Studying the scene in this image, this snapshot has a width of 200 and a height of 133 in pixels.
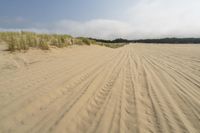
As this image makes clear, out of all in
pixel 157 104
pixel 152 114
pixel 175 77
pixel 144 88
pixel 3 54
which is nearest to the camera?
pixel 152 114

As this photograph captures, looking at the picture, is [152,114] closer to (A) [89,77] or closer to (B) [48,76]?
(A) [89,77]

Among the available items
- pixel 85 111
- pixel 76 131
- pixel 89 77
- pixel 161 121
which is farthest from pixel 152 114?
pixel 89 77

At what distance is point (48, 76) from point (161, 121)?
414 centimetres

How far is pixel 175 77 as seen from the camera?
7.57 meters

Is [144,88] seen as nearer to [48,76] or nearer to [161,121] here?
[161,121]

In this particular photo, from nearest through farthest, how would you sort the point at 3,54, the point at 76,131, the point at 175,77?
1. the point at 76,131
2. the point at 175,77
3. the point at 3,54

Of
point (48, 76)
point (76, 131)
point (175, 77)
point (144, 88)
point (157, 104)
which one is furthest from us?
point (175, 77)

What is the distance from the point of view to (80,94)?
5.16 meters

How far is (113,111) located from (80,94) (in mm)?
1255

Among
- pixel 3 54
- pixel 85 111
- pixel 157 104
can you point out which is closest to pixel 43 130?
pixel 85 111

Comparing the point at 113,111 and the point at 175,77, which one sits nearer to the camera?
the point at 113,111

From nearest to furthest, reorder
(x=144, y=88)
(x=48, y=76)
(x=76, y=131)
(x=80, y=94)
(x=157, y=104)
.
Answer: (x=76, y=131) < (x=157, y=104) < (x=80, y=94) < (x=144, y=88) < (x=48, y=76)

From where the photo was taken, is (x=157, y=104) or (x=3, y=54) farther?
(x=3, y=54)

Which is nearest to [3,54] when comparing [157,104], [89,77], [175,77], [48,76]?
[48,76]
